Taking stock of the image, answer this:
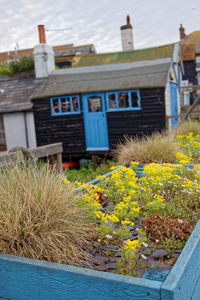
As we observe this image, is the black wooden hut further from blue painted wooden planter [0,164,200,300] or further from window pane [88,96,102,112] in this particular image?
blue painted wooden planter [0,164,200,300]

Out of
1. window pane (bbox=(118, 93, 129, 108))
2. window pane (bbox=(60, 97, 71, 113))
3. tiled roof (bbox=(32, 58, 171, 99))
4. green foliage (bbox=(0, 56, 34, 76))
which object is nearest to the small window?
window pane (bbox=(118, 93, 129, 108))

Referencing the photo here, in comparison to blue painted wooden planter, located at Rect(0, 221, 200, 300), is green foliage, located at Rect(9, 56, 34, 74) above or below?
above

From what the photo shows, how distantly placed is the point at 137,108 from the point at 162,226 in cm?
976

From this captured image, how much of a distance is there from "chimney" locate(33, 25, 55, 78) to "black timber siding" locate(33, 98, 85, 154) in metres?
1.92

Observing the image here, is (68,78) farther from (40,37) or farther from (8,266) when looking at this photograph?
(8,266)

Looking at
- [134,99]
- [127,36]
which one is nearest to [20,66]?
[134,99]

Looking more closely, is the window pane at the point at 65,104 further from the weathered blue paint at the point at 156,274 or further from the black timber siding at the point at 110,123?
the weathered blue paint at the point at 156,274

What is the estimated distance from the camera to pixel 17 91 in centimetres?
1469

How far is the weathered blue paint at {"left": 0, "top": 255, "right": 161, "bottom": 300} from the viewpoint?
1923 millimetres

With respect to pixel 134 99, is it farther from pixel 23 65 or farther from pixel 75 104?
pixel 23 65

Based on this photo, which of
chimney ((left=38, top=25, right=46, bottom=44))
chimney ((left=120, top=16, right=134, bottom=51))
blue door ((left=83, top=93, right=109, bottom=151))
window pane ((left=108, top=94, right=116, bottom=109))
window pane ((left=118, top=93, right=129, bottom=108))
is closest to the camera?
window pane ((left=118, top=93, right=129, bottom=108))

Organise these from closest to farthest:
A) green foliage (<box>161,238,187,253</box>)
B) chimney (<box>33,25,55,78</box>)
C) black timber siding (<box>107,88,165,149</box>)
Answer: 1. green foliage (<box>161,238,187,253</box>)
2. black timber siding (<box>107,88,165,149</box>)
3. chimney (<box>33,25,55,78</box>)

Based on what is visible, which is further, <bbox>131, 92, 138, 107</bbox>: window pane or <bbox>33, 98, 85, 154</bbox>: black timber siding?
<bbox>33, 98, 85, 154</bbox>: black timber siding

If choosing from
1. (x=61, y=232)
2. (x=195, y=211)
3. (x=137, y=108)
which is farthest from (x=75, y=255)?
(x=137, y=108)
